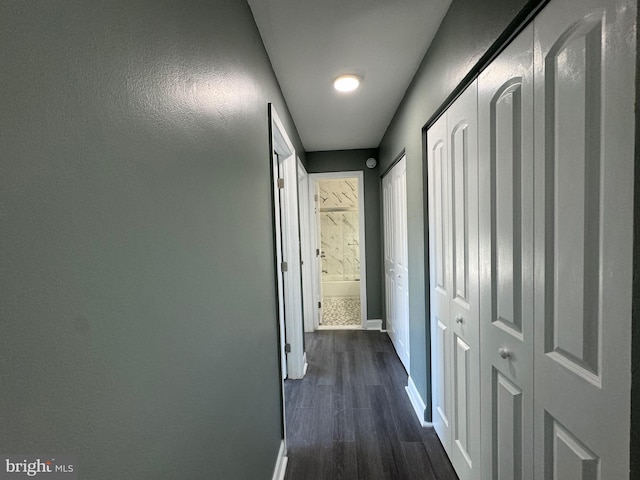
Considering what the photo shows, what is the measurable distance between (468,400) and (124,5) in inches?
73.3

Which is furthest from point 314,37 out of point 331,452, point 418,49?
point 331,452

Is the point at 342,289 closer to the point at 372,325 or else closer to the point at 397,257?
the point at 372,325

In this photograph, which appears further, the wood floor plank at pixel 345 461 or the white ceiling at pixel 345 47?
the wood floor plank at pixel 345 461

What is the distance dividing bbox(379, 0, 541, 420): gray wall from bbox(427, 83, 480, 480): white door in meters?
0.10

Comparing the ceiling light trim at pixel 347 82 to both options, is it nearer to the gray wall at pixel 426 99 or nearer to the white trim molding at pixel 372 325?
the gray wall at pixel 426 99

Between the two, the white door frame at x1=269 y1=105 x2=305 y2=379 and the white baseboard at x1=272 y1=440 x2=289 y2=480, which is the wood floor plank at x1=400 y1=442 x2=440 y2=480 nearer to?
the white baseboard at x1=272 y1=440 x2=289 y2=480

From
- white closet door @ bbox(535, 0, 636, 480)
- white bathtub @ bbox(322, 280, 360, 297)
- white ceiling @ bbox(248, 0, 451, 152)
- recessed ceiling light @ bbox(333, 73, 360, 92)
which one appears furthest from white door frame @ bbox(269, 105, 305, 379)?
white bathtub @ bbox(322, 280, 360, 297)

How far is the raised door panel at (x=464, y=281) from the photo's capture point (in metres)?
1.28

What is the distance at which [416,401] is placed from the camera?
6.97ft

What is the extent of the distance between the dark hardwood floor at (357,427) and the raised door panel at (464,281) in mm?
271

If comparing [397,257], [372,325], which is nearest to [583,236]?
[397,257]

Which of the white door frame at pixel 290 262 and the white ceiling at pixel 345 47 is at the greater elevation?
the white ceiling at pixel 345 47

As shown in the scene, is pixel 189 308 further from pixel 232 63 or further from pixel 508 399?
pixel 508 399

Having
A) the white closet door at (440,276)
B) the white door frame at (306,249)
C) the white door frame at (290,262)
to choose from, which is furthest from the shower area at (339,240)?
the white closet door at (440,276)
